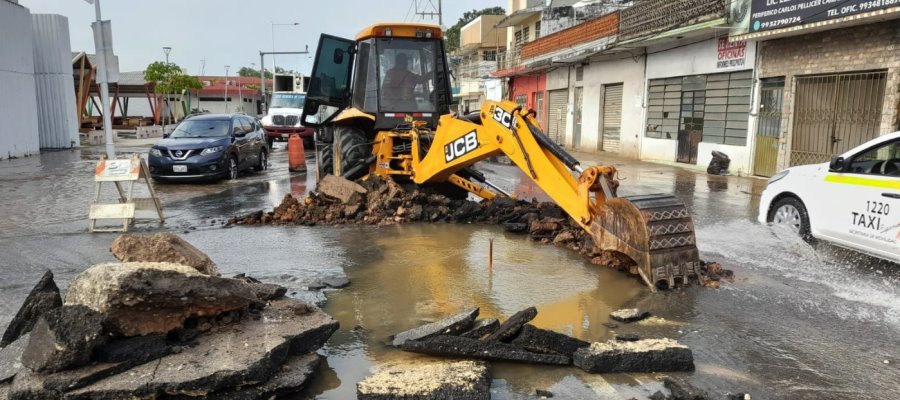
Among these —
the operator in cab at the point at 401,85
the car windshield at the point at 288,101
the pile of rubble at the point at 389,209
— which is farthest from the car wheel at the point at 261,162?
the car windshield at the point at 288,101

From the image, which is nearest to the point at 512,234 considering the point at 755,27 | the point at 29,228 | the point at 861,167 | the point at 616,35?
the point at 861,167

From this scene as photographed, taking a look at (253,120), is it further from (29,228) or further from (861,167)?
(861,167)

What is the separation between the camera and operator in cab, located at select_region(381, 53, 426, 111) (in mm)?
10414

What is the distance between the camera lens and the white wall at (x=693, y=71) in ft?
57.2

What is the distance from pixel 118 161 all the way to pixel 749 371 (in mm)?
9221

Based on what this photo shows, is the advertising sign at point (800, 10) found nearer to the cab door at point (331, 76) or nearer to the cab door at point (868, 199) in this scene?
the cab door at point (868, 199)

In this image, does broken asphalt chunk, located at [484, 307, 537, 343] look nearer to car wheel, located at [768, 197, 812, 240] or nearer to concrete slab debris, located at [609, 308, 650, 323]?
concrete slab debris, located at [609, 308, 650, 323]

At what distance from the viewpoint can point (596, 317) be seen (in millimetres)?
5336

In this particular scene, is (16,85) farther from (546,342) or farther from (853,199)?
(853,199)

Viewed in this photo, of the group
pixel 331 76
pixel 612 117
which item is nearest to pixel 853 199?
pixel 331 76

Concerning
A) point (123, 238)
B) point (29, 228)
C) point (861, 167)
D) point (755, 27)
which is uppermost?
point (755, 27)

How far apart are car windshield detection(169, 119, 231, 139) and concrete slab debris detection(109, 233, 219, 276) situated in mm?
11047

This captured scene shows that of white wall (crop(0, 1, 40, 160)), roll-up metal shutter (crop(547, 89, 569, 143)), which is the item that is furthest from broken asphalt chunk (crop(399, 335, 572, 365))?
roll-up metal shutter (crop(547, 89, 569, 143))

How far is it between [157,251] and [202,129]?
11.8 metres
